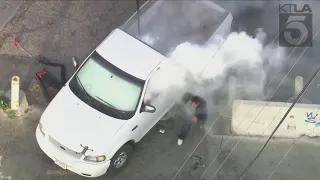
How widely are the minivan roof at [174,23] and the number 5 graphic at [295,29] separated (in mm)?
1777

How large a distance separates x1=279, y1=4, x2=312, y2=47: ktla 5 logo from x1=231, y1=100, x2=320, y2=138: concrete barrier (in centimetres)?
208

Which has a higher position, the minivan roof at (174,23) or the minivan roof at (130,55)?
the minivan roof at (174,23)

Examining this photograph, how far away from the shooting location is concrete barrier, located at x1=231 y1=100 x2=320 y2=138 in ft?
35.7

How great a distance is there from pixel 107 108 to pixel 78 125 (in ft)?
1.94

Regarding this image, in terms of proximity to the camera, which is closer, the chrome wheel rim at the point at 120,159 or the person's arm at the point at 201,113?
the chrome wheel rim at the point at 120,159

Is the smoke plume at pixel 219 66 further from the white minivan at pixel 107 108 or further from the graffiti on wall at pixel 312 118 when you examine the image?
the graffiti on wall at pixel 312 118

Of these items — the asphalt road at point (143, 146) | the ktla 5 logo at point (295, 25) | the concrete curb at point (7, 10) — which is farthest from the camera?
the concrete curb at point (7, 10)

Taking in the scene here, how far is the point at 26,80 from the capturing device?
11898 mm

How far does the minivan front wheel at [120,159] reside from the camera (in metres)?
10.3

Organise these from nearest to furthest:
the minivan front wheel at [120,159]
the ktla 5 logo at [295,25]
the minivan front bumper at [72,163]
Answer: the minivan front bumper at [72,163]
the minivan front wheel at [120,159]
the ktla 5 logo at [295,25]

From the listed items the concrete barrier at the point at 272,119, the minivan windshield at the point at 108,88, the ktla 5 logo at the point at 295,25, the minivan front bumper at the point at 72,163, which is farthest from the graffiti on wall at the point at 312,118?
the minivan front bumper at the point at 72,163

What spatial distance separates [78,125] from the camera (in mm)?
10133

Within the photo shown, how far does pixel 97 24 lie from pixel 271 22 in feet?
12.5

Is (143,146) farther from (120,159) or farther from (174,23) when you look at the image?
(174,23)
